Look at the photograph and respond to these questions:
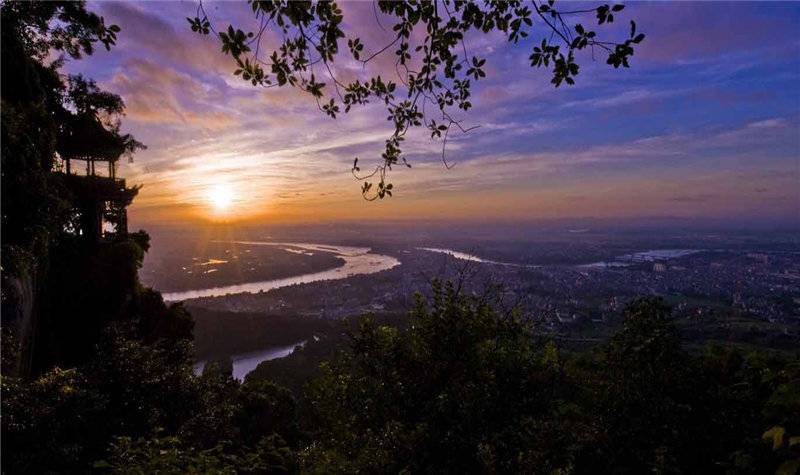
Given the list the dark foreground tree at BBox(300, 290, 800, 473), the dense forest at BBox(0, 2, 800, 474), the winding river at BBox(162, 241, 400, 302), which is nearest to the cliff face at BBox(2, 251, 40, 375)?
the dense forest at BBox(0, 2, 800, 474)

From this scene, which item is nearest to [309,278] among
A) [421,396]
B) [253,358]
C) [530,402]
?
[253,358]

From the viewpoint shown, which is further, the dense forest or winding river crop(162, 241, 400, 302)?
winding river crop(162, 241, 400, 302)

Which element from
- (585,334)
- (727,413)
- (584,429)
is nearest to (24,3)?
(584,429)

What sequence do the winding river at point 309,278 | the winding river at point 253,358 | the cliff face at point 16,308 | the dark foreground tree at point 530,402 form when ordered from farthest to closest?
the winding river at point 309,278 → the winding river at point 253,358 → the cliff face at point 16,308 → the dark foreground tree at point 530,402

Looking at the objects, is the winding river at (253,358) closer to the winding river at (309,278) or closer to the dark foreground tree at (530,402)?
the winding river at (309,278)

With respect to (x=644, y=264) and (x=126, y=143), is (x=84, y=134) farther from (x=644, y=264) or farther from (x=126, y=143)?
(x=644, y=264)

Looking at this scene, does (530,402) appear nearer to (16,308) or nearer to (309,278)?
(16,308)

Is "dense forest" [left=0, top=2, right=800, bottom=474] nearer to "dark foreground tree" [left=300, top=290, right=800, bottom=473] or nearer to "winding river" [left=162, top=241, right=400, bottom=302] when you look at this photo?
"dark foreground tree" [left=300, top=290, right=800, bottom=473]

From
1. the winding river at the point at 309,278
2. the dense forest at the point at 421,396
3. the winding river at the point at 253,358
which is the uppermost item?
the dense forest at the point at 421,396

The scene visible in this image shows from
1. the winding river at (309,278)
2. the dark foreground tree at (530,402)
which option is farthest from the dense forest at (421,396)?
the winding river at (309,278)
